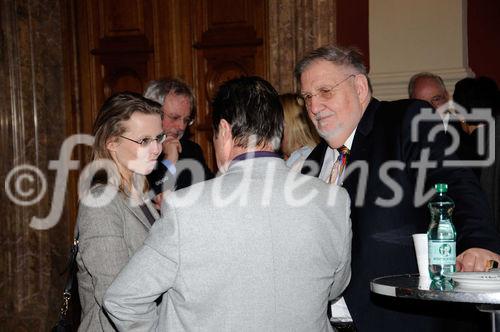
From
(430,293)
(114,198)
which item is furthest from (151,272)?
(430,293)

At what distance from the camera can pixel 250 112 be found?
2.04 meters

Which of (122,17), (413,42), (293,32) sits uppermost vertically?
(122,17)

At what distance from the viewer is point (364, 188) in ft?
8.36

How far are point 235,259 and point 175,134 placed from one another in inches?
83.9

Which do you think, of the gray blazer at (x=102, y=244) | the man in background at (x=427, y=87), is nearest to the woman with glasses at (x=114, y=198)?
the gray blazer at (x=102, y=244)

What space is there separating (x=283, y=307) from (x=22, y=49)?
3.95 meters

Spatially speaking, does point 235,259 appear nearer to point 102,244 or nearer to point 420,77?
point 102,244

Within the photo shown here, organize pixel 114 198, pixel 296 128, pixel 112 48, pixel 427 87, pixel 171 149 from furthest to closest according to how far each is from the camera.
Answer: pixel 112 48, pixel 427 87, pixel 171 149, pixel 296 128, pixel 114 198

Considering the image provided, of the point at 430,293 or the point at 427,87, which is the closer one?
the point at 430,293

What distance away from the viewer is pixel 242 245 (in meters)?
1.91

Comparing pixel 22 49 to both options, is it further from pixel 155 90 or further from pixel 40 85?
pixel 155 90

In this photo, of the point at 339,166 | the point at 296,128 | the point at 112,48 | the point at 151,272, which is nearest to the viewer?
the point at 151,272

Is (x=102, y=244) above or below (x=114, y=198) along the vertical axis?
below

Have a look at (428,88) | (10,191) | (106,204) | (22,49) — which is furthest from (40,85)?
(106,204)
